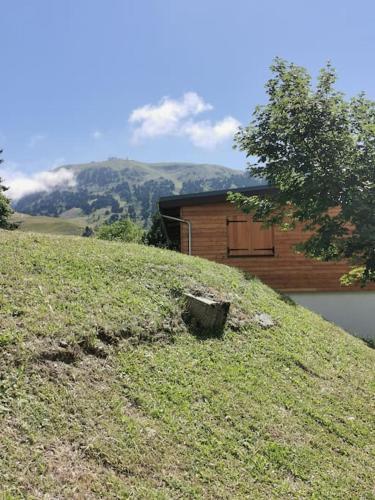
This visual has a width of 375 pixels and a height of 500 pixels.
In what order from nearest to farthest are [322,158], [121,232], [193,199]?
[322,158] < [193,199] < [121,232]

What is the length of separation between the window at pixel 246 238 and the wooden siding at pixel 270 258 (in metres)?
0.13

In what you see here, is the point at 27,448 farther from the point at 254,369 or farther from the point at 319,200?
the point at 319,200

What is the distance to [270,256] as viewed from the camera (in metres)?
14.9

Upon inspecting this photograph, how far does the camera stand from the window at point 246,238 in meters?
14.9

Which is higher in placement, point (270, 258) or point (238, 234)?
point (238, 234)

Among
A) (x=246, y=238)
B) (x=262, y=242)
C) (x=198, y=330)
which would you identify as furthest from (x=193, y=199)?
(x=198, y=330)

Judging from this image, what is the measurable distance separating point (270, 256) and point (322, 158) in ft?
23.8

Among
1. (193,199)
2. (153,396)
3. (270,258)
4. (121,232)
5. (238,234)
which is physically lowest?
(153,396)

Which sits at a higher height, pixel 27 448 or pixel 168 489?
pixel 27 448

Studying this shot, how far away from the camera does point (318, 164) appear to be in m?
7.89

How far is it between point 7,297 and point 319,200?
5385mm

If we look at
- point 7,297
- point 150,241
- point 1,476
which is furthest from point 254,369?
point 150,241

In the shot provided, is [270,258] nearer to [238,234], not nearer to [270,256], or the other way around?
[270,256]

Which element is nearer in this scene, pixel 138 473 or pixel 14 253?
pixel 138 473
